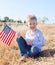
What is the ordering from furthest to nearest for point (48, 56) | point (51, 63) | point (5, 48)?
1. point (5, 48)
2. point (48, 56)
3. point (51, 63)

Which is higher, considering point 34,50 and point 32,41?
point 32,41

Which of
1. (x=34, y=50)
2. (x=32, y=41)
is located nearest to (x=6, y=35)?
(x=32, y=41)

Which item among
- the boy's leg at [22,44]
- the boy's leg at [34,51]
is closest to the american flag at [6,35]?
the boy's leg at [22,44]

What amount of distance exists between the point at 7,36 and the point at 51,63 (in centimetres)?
208

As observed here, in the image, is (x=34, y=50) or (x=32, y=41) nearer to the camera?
(x=34, y=50)

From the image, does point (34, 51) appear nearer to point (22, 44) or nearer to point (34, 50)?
point (34, 50)

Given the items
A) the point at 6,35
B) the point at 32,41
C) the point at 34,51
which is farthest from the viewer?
the point at 6,35

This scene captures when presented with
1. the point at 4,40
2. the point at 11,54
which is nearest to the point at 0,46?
the point at 4,40

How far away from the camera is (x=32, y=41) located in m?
5.90

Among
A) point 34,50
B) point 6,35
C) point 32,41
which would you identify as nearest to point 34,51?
point 34,50

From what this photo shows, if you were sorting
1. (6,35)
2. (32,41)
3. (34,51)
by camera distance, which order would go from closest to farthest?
(34,51) < (32,41) < (6,35)

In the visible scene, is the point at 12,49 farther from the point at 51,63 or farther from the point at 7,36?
the point at 51,63

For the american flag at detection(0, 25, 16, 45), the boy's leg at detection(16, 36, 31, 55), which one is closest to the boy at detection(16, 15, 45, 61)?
the boy's leg at detection(16, 36, 31, 55)

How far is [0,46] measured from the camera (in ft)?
22.9
